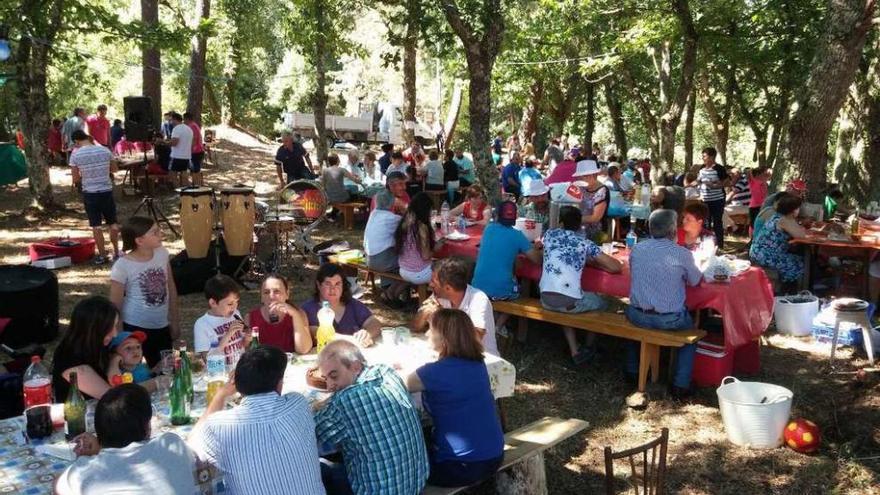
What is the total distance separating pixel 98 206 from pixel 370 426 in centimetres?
702

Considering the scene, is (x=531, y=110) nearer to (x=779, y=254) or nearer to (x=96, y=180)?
(x=96, y=180)

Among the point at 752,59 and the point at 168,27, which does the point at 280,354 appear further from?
the point at 752,59

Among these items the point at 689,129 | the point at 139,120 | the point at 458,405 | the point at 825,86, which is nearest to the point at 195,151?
the point at 139,120

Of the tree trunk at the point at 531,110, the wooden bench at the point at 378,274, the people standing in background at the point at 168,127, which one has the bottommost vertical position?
the wooden bench at the point at 378,274

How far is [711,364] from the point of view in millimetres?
5688

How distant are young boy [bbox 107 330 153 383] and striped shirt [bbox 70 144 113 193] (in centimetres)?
550

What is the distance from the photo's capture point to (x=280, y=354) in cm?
299

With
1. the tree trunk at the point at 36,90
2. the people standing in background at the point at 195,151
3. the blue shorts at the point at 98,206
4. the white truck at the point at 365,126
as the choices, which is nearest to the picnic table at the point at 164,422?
the blue shorts at the point at 98,206

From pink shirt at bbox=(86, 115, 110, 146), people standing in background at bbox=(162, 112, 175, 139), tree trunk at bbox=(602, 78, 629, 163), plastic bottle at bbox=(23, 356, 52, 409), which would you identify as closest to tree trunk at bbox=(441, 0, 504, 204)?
plastic bottle at bbox=(23, 356, 52, 409)

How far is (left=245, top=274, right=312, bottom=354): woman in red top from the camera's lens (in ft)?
14.4

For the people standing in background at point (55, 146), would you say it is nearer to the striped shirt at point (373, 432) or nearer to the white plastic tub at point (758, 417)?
the white plastic tub at point (758, 417)

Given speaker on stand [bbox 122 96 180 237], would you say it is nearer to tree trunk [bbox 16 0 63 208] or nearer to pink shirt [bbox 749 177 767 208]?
tree trunk [bbox 16 0 63 208]

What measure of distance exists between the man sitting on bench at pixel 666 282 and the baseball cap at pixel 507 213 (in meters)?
1.05

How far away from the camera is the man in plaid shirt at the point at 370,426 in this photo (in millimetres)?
3139
